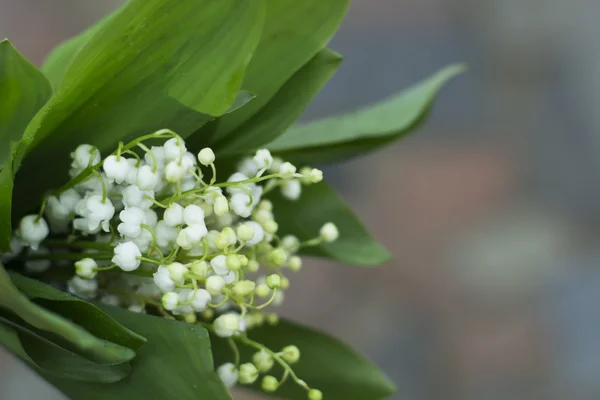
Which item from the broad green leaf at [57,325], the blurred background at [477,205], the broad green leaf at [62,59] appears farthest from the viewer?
the blurred background at [477,205]

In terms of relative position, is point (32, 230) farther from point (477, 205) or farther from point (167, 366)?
point (477, 205)

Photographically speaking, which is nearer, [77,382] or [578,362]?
[77,382]

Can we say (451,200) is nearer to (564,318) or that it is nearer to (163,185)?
(564,318)

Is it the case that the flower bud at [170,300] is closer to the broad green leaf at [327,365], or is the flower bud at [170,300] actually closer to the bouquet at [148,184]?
the bouquet at [148,184]

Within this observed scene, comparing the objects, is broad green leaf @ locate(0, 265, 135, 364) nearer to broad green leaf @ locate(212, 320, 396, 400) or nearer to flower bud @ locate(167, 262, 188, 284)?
flower bud @ locate(167, 262, 188, 284)

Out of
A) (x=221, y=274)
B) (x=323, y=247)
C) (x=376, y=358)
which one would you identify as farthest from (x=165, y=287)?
(x=376, y=358)

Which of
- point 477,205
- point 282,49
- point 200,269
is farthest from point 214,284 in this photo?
point 477,205

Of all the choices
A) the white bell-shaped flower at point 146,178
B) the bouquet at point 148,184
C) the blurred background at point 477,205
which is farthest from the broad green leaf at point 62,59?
the blurred background at point 477,205
